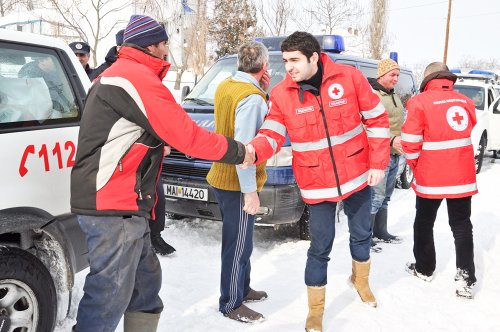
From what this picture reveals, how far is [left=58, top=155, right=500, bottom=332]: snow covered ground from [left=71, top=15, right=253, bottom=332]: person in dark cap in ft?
3.50

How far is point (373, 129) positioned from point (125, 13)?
35618mm

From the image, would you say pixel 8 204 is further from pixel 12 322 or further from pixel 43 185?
pixel 12 322

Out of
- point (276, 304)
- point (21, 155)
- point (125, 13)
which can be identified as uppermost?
point (125, 13)

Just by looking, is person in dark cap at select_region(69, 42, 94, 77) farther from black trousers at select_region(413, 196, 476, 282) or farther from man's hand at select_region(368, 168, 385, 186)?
black trousers at select_region(413, 196, 476, 282)

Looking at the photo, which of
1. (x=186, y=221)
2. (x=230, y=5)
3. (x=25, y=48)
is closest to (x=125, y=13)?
(x=230, y=5)

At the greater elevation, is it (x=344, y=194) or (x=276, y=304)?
(x=344, y=194)

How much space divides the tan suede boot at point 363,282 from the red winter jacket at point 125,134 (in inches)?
73.2

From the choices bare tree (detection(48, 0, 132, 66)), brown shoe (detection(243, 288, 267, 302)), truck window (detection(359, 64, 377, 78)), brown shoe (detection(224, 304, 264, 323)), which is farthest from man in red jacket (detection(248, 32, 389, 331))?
bare tree (detection(48, 0, 132, 66))

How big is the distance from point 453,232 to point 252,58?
211 cm

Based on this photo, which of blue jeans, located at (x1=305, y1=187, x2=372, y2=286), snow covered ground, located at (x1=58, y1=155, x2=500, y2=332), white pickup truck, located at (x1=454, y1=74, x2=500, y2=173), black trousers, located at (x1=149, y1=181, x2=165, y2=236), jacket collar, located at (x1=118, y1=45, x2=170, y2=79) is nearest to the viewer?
jacket collar, located at (x1=118, y1=45, x2=170, y2=79)

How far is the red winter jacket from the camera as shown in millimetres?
2127

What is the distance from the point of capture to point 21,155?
2459 mm

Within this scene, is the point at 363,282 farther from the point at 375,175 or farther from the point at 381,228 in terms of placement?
the point at 381,228

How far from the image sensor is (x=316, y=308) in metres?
3.21
